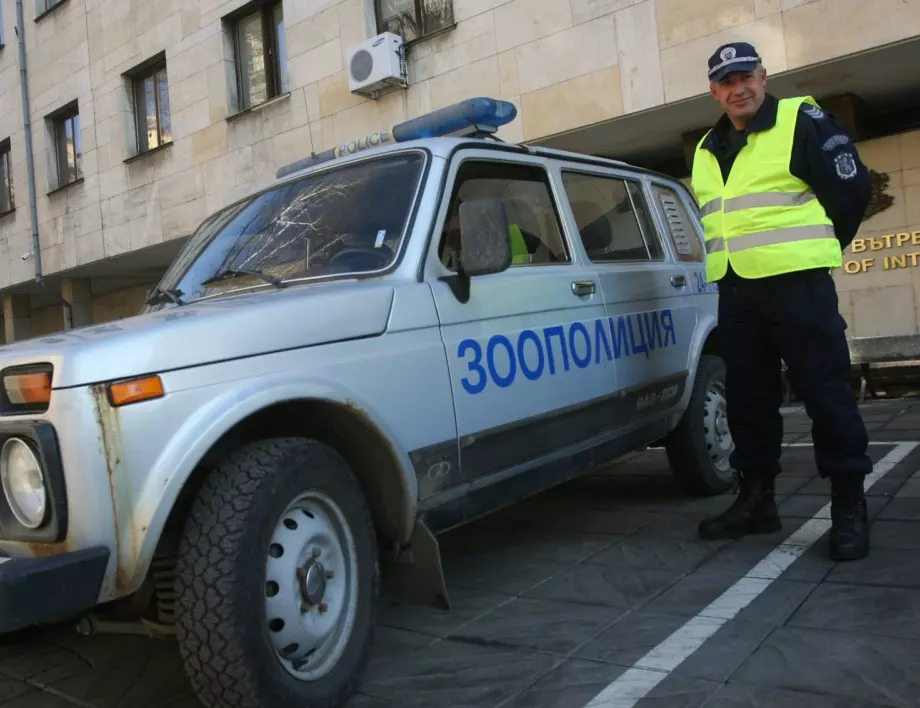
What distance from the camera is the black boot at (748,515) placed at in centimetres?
382

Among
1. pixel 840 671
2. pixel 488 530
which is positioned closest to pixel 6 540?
pixel 840 671

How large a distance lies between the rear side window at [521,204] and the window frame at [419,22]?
705 centimetres

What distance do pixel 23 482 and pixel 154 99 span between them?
44.9ft

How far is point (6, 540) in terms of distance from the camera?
2121 millimetres

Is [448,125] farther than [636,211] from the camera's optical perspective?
No

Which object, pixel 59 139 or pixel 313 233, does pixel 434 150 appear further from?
pixel 59 139

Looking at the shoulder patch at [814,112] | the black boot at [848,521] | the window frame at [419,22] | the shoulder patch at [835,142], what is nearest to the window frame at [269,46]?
the window frame at [419,22]

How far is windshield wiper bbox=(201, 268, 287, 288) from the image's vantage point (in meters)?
2.89

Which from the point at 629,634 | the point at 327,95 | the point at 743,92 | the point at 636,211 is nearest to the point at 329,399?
the point at 629,634

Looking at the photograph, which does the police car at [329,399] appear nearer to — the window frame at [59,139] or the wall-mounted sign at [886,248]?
the wall-mounted sign at [886,248]

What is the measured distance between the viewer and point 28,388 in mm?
2102

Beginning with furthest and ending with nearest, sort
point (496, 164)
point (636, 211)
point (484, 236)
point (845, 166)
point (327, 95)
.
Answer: point (327, 95) < point (636, 211) < point (496, 164) < point (845, 166) < point (484, 236)

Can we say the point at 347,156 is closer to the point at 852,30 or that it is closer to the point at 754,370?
the point at 754,370

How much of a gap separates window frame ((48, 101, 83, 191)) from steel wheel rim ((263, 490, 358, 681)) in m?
15.0
